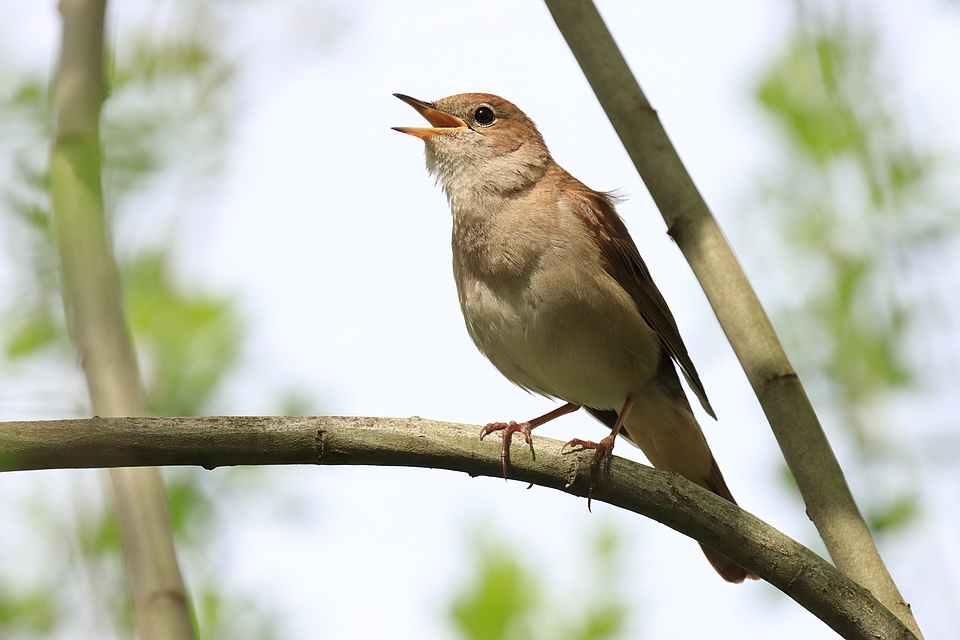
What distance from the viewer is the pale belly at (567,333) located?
454 cm

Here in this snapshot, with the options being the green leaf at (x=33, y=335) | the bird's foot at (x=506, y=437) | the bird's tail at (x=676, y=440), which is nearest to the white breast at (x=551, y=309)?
the bird's tail at (x=676, y=440)

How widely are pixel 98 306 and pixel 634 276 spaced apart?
3.15 metres

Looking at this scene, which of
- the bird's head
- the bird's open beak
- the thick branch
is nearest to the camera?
the thick branch

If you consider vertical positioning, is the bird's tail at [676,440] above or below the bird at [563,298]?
below

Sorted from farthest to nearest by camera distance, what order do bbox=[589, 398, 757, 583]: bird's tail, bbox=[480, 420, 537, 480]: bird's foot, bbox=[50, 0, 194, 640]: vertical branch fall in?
bbox=[589, 398, 757, 583]: bird's tail, bbox=[480, 420, 537, 480]: bird's foot, bbox=[50, 0, 194, 640]: vertical branch

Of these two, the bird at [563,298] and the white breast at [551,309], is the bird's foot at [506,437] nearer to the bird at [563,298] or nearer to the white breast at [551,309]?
the bird at [563,298]

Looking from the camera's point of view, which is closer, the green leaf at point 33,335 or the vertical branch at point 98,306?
the vertical branch at point 98,306

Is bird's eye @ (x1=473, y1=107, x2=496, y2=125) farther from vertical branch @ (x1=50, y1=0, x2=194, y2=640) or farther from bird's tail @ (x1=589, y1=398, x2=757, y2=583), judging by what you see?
vertical branch @ (x1=50, y1=0, x2=194, y2=640)

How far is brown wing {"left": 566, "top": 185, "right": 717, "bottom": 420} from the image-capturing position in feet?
15.8

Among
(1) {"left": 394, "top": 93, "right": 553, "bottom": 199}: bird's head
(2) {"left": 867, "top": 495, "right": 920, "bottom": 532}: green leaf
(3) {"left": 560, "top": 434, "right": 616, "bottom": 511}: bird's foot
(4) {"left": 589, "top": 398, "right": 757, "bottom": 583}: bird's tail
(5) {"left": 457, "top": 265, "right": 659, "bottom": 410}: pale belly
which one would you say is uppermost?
(1) {"left": 394, "top": 93, "right": 553, "bottom": 199}: bird's head

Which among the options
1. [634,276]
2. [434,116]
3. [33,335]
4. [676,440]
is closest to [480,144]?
[434,116]

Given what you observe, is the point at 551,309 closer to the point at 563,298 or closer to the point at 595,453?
the point at 563,298

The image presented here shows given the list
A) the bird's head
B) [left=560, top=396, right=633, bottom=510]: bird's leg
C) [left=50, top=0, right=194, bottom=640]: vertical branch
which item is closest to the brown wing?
the bird's head

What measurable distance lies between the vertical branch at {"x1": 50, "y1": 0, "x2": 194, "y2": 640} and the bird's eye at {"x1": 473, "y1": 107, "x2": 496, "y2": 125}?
2998mm
